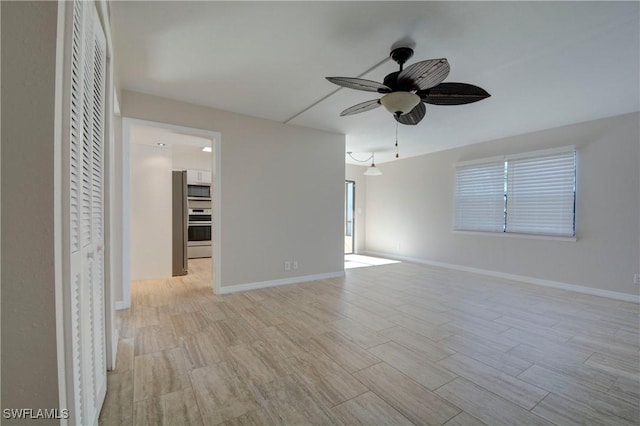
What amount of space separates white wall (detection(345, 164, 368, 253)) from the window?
2753mm

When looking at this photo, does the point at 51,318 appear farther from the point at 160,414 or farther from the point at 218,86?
the point at 218,86

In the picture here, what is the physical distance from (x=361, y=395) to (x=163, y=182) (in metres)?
4.28

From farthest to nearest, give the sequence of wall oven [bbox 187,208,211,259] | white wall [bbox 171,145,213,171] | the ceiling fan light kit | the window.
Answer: white wall [bbox 171,145,213,171] → wall oven [bbox 187,208,211,259] → the window → the ceiling fan light kit

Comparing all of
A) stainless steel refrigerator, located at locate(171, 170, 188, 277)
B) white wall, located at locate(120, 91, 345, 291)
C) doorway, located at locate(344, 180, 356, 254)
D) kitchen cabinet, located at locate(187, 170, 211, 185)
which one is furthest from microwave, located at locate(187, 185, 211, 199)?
doorway, located at locate(344, 180, 356, 254)

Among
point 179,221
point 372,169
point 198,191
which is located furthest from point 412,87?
point 198,191

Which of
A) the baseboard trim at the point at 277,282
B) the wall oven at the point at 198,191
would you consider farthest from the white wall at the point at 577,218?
the wall oven at the point at 198,191

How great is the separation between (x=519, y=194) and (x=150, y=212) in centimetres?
623

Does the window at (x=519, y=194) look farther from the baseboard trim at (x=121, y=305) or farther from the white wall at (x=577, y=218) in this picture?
Result: the baseboard trim at (x=121, y=305)

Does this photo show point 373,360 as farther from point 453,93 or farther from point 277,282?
point 277,282

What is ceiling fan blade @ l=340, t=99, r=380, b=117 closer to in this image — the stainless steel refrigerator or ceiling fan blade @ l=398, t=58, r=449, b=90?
ceiling fan blade @ l=398, t=58, r=449, b=90

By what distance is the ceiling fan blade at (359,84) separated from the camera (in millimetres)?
2039

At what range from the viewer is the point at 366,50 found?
7.59ft

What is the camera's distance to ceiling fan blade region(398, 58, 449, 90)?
1.79m

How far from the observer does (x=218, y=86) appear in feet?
9.95
